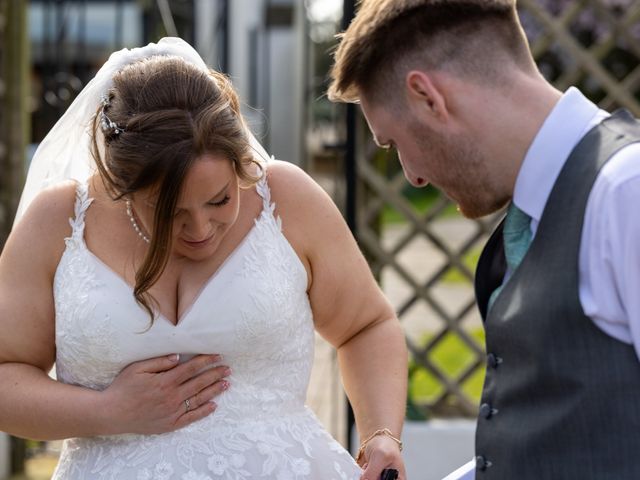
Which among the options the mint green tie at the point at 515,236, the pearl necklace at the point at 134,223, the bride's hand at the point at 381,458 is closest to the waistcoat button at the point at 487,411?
the mint green tie at the point at 515,236

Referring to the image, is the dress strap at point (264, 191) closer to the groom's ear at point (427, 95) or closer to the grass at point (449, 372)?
the groom's ear at point (427, 95)

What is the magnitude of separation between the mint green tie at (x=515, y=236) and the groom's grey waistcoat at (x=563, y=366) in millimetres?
29

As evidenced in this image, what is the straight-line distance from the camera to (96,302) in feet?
7.70

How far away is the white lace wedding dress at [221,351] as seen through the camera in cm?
235

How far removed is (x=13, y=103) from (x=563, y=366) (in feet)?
13.0

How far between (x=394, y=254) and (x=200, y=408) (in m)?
2.95

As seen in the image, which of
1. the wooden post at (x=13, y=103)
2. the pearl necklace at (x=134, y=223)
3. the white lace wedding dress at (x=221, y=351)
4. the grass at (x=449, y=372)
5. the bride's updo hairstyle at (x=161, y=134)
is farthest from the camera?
the grass at (x=449, y=372)

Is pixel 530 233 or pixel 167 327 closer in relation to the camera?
pixel 530 233

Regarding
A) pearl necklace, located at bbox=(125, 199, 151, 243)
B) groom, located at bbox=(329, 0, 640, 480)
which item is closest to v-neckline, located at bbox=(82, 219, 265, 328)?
pearl necklace, located at bbox=(125, 199, 151, 243)

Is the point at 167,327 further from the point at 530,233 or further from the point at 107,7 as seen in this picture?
the point at 107,7

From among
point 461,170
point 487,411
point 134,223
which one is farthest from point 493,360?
point 134,223

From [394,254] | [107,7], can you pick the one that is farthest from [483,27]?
[107,7]

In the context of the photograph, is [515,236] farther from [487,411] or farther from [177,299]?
[177,299]

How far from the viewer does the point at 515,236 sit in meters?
1.79
